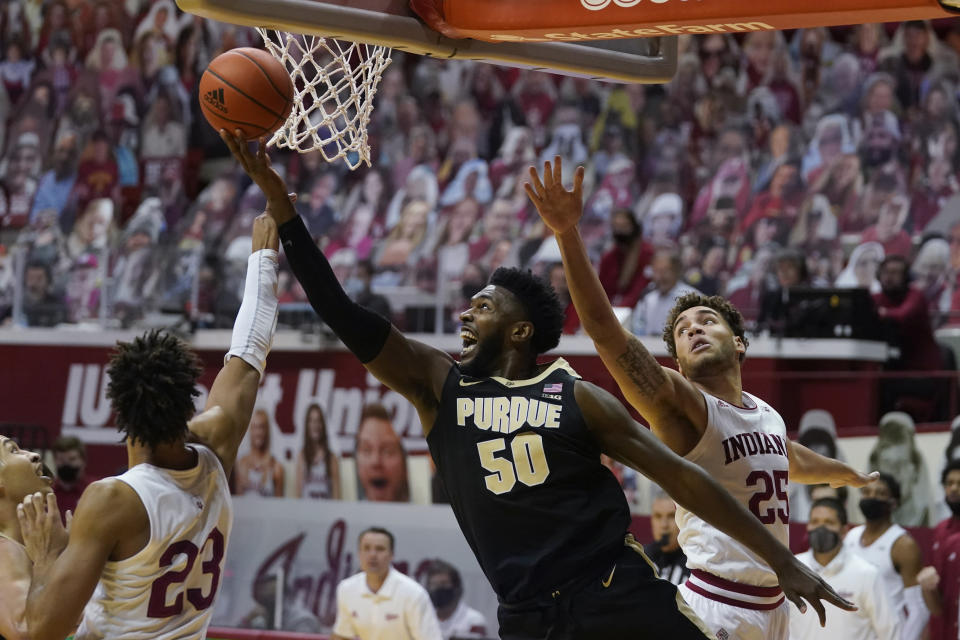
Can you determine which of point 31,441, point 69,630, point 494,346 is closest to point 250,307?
point 494,346

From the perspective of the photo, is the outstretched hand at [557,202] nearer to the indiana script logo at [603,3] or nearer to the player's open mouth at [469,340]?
the player's open mouth at [469,340]

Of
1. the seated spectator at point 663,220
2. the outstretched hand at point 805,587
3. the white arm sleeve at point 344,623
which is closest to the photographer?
the outstretched hand at point 805,587

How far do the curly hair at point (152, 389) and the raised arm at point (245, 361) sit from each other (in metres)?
0.17

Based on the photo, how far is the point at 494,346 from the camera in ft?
12.9

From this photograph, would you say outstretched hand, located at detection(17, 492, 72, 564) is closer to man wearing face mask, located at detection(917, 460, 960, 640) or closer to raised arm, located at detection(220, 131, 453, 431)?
raised arm, located at detection(220, 131, 453, 431)

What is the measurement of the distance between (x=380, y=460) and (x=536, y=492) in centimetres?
625

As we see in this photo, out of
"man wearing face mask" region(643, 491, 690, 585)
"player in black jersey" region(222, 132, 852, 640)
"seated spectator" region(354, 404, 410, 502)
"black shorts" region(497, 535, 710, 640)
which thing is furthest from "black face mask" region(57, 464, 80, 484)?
"black shorts" region(497, 535, 710, 640)

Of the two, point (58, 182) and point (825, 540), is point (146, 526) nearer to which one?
point (825, 540)

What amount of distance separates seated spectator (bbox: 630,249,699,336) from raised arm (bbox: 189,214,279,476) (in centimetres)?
571

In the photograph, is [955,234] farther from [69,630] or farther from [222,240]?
[69,630]

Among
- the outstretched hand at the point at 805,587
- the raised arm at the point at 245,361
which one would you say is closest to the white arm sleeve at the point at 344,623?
the raised arm at the point at 245,361

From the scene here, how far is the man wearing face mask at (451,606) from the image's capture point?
9.29 metres

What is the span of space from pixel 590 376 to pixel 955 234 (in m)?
3.28

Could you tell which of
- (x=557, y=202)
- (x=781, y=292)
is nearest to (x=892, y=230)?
(x=781, y=292)
